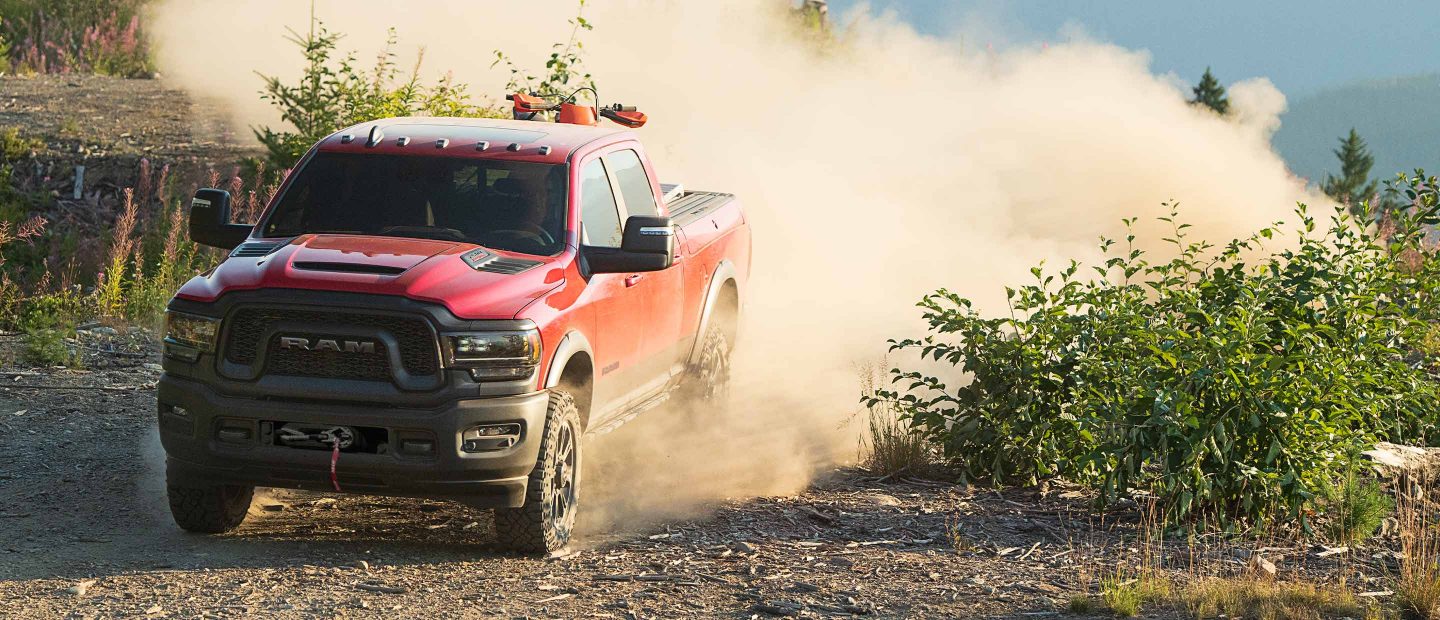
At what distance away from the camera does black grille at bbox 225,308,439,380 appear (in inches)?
250

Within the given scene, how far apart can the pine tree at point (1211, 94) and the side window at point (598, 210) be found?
21.1 meters

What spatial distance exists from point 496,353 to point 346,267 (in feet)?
2.45

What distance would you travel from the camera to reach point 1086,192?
2106 centimetres

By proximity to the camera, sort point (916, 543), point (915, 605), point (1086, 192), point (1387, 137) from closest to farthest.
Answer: point (915, 605), point (916, 543), point (1086, 192), point (1387, 137)

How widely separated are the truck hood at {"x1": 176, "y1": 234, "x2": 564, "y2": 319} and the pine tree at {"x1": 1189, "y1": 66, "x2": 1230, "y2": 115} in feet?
73.9

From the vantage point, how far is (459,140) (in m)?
7.75

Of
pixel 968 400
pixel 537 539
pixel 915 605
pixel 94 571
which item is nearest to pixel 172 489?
pixel 94 571

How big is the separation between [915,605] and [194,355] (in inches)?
124

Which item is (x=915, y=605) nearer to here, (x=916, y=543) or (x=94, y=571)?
(x=916, y=543)

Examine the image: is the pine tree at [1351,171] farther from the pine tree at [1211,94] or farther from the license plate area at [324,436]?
the license plate area at [324,436]

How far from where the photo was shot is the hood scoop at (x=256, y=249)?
696 cm

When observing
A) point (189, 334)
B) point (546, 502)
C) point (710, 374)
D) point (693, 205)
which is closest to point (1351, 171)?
point (693, 205)

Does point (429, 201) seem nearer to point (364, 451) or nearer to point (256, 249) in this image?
point (256, 249)

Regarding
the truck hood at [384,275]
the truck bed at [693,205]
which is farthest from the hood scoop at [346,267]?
the truck bed at [693,205]
